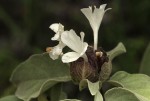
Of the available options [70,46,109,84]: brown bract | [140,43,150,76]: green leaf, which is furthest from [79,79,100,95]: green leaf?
[140,43,150,76]: green leaf

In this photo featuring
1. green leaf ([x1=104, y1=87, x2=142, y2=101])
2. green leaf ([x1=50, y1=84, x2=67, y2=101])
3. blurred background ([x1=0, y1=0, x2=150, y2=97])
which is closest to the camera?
green leaf ([x1=104, y1=87, x2=142, y2=101])

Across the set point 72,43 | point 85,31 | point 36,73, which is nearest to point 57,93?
point 36,73

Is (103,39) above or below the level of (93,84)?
below

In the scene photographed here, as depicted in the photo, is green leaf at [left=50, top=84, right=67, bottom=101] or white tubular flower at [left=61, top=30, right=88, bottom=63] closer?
white tubular flower at [left=61, top=30, right=88, bottom=63]

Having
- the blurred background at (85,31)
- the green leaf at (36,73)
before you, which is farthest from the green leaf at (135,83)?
the blurred background at (85,31)

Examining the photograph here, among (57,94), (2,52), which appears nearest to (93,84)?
(57,94)

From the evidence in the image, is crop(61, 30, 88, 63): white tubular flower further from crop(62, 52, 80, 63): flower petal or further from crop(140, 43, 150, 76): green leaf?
crop(140, 43, 150, 76): green leaf

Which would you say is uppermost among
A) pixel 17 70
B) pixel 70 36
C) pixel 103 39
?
pixel 70 36

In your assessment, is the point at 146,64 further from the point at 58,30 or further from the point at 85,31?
the point at 85,31

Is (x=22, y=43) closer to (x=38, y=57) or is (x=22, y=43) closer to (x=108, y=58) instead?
(x=38, y=57)
